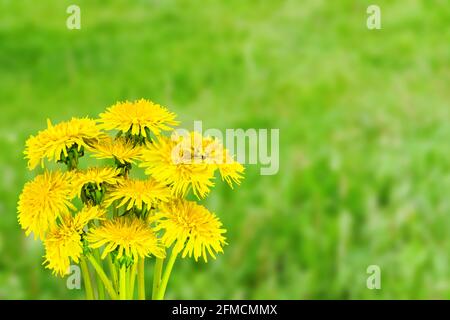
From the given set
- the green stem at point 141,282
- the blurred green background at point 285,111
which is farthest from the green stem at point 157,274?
the blurred green background at point 285,111

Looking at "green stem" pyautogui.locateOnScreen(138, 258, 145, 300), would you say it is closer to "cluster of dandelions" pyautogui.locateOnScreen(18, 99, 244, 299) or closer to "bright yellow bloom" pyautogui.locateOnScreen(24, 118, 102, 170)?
"cluster of dandelions" pyautogui.locateOnScreen(18, 99, 244, 299)

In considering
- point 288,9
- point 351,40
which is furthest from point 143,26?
point 351,40

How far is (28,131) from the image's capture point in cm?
242

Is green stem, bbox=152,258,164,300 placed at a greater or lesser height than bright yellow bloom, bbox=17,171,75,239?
lesser

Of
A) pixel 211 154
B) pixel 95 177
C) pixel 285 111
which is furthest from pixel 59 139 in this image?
pixel 285 111

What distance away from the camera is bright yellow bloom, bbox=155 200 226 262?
663mm

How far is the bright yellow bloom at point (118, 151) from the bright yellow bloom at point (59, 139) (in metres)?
0.02

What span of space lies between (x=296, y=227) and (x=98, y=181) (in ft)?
4.31

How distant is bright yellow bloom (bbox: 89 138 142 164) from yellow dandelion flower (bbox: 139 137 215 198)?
1 centimetres

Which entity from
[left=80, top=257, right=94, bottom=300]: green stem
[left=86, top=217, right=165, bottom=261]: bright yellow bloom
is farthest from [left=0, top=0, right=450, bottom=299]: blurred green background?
[left=86, top=217, right=165, bottom=261]: bright yellow bloom

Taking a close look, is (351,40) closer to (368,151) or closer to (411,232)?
(368,151)

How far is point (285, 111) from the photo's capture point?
269 cm
